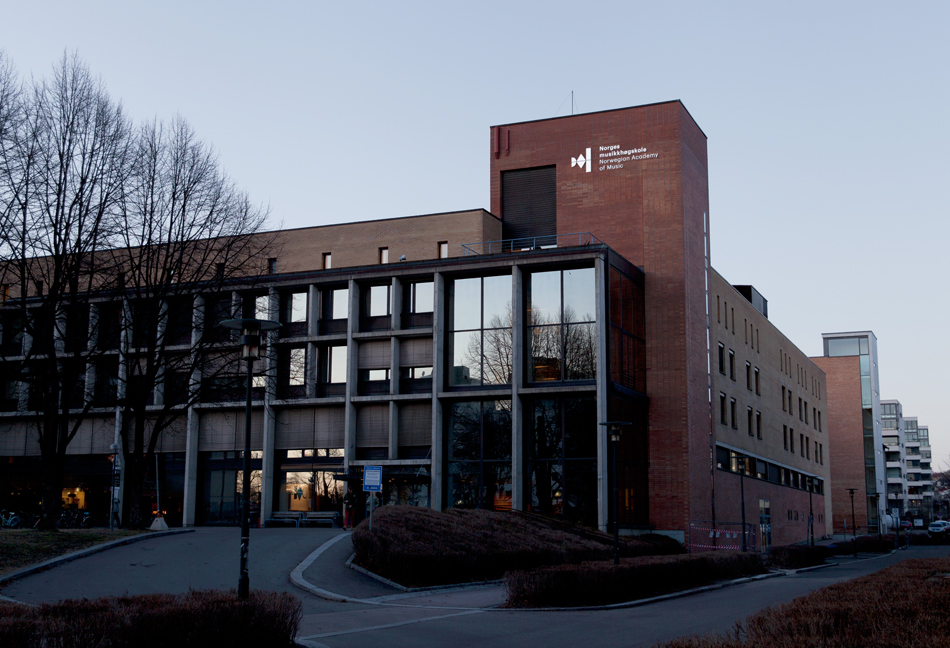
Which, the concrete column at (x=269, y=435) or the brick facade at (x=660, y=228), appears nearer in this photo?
the brick facade at (x=660, y=228)

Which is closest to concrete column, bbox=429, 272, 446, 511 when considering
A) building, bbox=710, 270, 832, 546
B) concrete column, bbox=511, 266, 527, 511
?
concrete column, bbox=511, 266, 527, 511

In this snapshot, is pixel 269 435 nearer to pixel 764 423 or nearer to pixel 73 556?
pixel 73 556

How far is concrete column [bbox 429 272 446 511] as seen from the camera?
42.3 meters

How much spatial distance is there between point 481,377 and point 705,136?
786 inches

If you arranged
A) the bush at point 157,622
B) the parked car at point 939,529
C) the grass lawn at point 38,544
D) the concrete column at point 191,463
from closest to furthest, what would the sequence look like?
1. the bush at point 157,622
2. the grass lawn at point 38,544
3. the concrete column at point 191,463
4. the parked car at point 939,529

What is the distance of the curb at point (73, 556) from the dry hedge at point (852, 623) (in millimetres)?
17792

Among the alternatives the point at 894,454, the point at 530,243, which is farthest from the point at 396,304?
the point at 894,454

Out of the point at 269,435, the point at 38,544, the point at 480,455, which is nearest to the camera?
the point at 38,544

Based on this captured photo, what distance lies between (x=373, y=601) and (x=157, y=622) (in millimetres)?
10276

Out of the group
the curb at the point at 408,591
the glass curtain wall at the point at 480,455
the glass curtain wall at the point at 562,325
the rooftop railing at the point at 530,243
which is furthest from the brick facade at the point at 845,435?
the curb at the point at 408,591

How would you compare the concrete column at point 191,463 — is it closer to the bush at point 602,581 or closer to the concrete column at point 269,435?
the concrete column at point 269,435

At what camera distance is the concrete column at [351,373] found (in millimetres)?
44125

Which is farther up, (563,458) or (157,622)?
(563,458)

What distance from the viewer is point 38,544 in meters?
25.9
